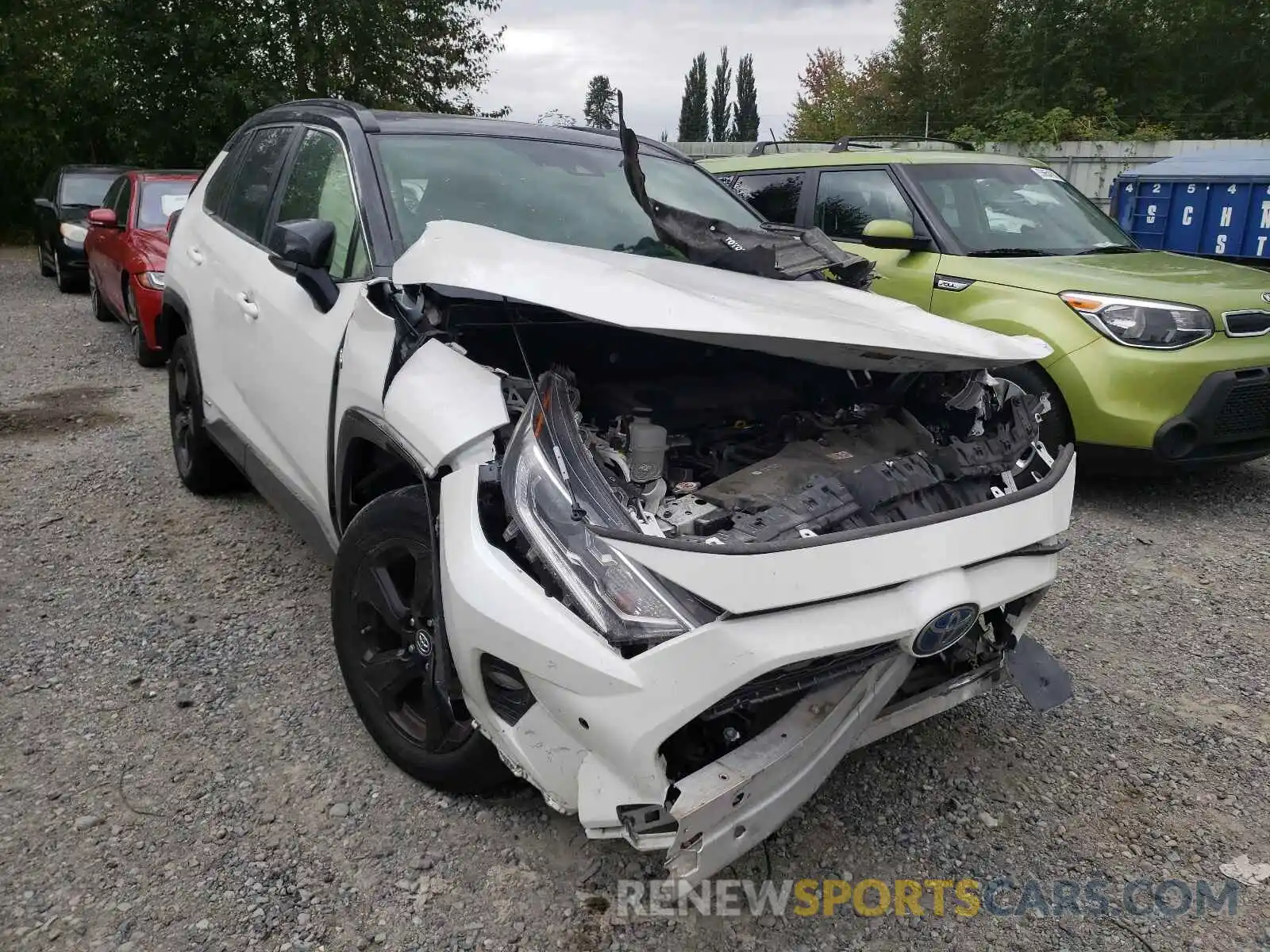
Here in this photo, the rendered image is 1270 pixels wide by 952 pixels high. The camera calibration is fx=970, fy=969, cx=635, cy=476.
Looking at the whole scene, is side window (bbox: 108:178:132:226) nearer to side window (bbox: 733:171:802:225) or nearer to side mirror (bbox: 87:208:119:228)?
side mirror (bbox: 87:208:119:228)

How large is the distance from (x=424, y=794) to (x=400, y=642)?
0.41 m

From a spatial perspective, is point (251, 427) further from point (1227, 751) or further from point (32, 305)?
point (32, 305)

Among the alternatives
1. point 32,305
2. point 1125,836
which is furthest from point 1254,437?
point 32,305

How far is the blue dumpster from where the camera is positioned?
398 inches

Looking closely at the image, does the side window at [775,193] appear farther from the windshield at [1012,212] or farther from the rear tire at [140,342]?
the rear tire at [140,342]

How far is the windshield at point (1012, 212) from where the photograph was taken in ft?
18.4

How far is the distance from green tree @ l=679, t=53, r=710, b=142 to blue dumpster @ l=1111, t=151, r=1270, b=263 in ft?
215

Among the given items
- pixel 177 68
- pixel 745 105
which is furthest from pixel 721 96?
pixel 177 68

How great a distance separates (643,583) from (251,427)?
89.7 inches

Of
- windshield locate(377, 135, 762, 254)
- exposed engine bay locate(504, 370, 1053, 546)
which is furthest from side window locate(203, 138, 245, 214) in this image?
exposed engine bay locate(504, 370, 1053, 546)

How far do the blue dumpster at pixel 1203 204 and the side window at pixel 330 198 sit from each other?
10.1 m

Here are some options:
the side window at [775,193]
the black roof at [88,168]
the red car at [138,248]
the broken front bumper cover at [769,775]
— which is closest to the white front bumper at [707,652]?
the broken front bumper cover at [769,775]

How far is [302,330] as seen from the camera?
9.98 feet

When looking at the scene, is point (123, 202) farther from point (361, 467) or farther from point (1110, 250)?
point (1110, 250)
